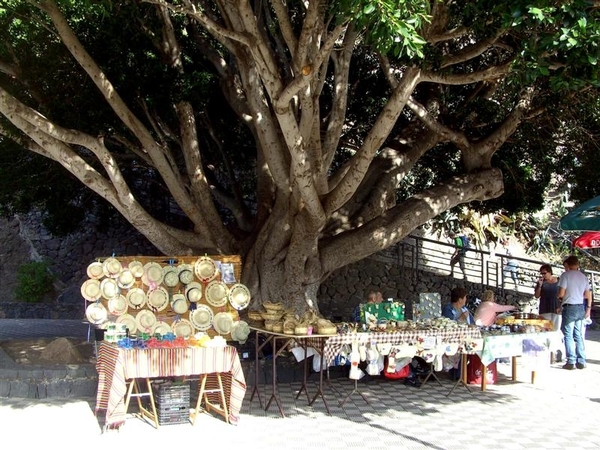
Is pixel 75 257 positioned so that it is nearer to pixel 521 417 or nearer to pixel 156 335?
pixel 156 335

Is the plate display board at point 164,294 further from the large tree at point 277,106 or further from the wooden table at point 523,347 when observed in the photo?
the wooden table at point 523,347

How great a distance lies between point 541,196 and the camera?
1418 centimetres

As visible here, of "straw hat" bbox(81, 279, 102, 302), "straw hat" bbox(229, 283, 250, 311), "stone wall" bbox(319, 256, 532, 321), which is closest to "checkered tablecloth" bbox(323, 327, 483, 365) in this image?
"straw hat" bbox(229, 283, 250, 311)

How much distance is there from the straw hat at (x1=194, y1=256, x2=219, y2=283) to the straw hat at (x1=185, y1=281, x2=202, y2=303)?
0.43ft

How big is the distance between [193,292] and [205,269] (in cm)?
36

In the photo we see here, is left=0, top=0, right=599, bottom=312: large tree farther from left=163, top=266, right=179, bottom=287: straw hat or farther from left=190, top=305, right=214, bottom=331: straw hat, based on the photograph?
left=190, top=305, right=214, bottom=331: straw hat

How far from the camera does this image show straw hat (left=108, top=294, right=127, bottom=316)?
8.30m

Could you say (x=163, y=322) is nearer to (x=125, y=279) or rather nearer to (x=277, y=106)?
(x=125, y=279)

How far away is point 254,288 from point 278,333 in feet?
8.45

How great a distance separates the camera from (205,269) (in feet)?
29.5

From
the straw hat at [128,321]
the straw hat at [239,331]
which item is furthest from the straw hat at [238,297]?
the straw hat at [128,321]

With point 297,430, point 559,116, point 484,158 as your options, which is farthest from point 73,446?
point 559,116

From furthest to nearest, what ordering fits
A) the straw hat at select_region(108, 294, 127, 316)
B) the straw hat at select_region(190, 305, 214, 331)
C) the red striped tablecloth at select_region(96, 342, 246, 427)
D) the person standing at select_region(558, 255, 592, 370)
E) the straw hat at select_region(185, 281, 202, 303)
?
the person standing at select_region(558, 255, 592, 370) → the straw hat at select_region(185, 281, 202, 303) → the straw hat at select_region(190, 305, 214, 331) → the straw hat at select_region(108, 294, 127, 316) → the red striped tablecloth at select_region(96, 342, 246, 427)

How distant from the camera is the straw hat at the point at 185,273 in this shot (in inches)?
351
